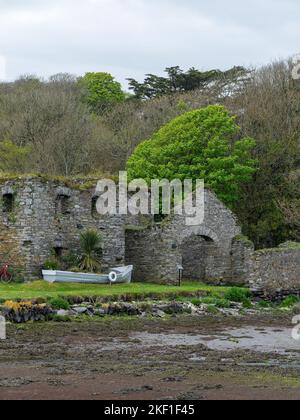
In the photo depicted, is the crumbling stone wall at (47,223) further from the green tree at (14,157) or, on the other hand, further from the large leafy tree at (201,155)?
the green tree at (14,157)

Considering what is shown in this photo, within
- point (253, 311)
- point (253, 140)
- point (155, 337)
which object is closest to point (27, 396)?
point (155, 337)

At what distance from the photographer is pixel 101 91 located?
257 feet

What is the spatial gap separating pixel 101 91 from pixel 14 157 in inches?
1005

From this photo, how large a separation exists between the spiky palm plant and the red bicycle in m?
3.16

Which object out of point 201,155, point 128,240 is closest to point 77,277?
point 128,240

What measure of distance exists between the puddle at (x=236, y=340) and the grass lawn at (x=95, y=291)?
554 cm

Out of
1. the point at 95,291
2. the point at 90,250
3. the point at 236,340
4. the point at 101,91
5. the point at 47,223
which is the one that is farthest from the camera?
the point at 101,91

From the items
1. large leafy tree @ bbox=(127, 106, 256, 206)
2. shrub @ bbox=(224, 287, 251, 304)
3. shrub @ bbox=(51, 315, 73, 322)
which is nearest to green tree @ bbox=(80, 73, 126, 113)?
large leafy tree @ bbox=(127, 106, 256, 206)

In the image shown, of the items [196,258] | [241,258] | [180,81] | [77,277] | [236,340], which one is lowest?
[236,340]

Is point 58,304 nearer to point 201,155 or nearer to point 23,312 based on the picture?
point 23,312

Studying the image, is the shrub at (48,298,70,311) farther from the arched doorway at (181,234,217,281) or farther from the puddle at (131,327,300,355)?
the arched doorway at (181,234,217,281)

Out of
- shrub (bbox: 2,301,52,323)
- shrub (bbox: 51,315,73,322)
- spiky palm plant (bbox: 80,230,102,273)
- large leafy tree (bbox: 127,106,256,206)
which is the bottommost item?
shrub (bbox: 51,315,73,322)

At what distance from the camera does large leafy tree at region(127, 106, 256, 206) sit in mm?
43750

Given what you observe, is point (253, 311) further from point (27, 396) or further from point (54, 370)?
point (27, 396)
